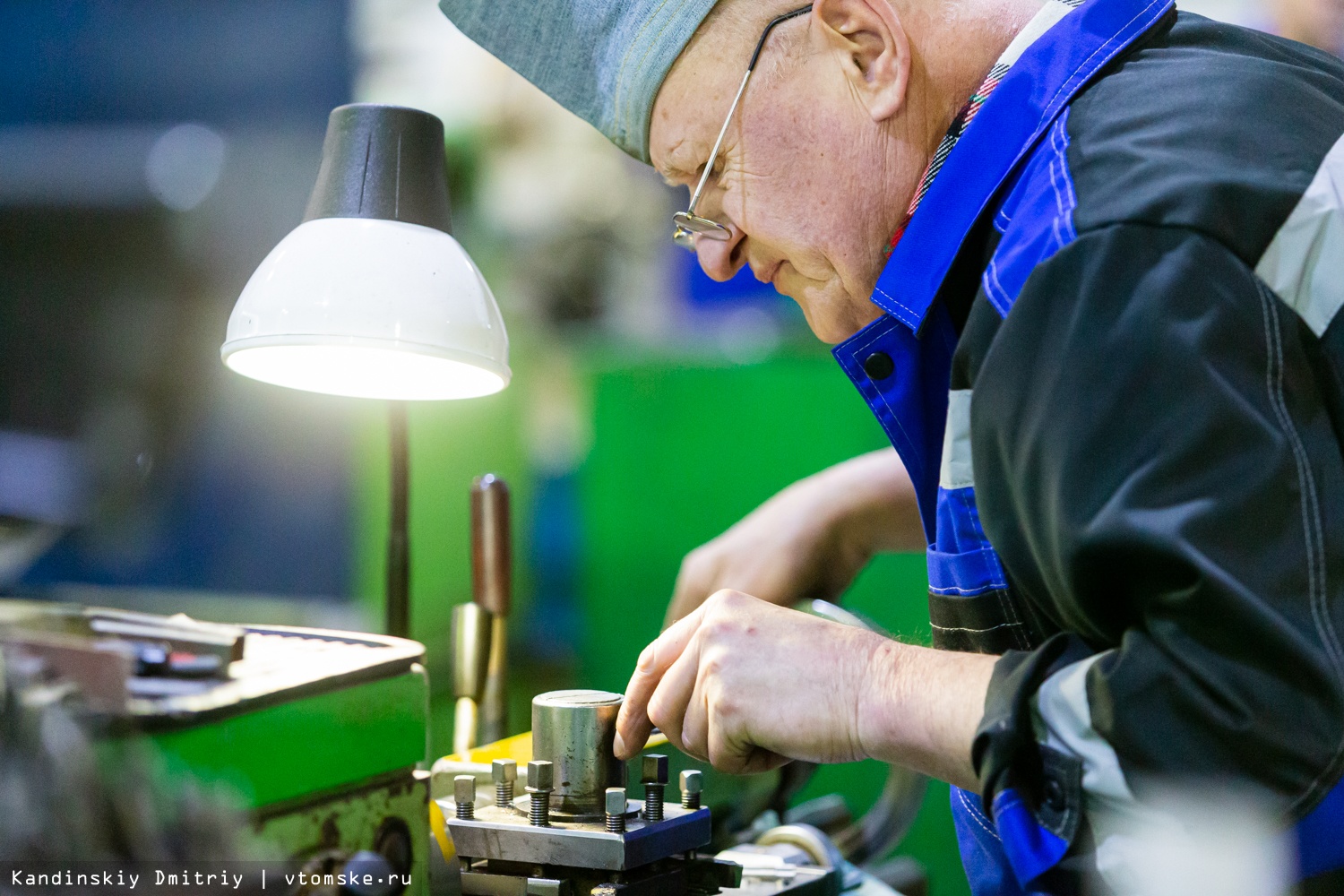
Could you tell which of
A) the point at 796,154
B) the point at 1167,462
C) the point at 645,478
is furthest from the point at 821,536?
the point at 645,478

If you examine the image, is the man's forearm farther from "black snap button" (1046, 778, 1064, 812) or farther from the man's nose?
the man's nose

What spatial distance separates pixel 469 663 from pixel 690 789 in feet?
1.18

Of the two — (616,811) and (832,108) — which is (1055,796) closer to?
(616,811)

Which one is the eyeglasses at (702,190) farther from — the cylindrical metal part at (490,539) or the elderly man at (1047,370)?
the cylindrical metal part at (490,539)

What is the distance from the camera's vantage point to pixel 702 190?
42.8 inches

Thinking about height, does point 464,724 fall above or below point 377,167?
below

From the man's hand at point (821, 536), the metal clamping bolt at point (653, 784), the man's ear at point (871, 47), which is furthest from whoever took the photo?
the man's hand at point (821, 536)

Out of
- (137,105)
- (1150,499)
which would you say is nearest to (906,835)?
(1150,499)

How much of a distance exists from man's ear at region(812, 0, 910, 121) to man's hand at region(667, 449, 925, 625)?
515 mm

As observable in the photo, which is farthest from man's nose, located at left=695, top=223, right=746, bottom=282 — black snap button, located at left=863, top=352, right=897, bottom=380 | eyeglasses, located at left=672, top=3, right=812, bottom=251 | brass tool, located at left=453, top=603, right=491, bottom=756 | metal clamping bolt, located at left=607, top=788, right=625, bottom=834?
metal clamping bolt, located at left=607, top=788, right=625, bottom=834

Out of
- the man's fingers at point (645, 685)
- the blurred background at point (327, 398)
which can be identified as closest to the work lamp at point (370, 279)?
the man's fingers at point (645, 685)

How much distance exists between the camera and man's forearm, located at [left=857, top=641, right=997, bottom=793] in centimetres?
74

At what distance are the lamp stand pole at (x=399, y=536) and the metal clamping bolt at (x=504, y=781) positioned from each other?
34 centimetres

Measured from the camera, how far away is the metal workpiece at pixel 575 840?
80 cm
